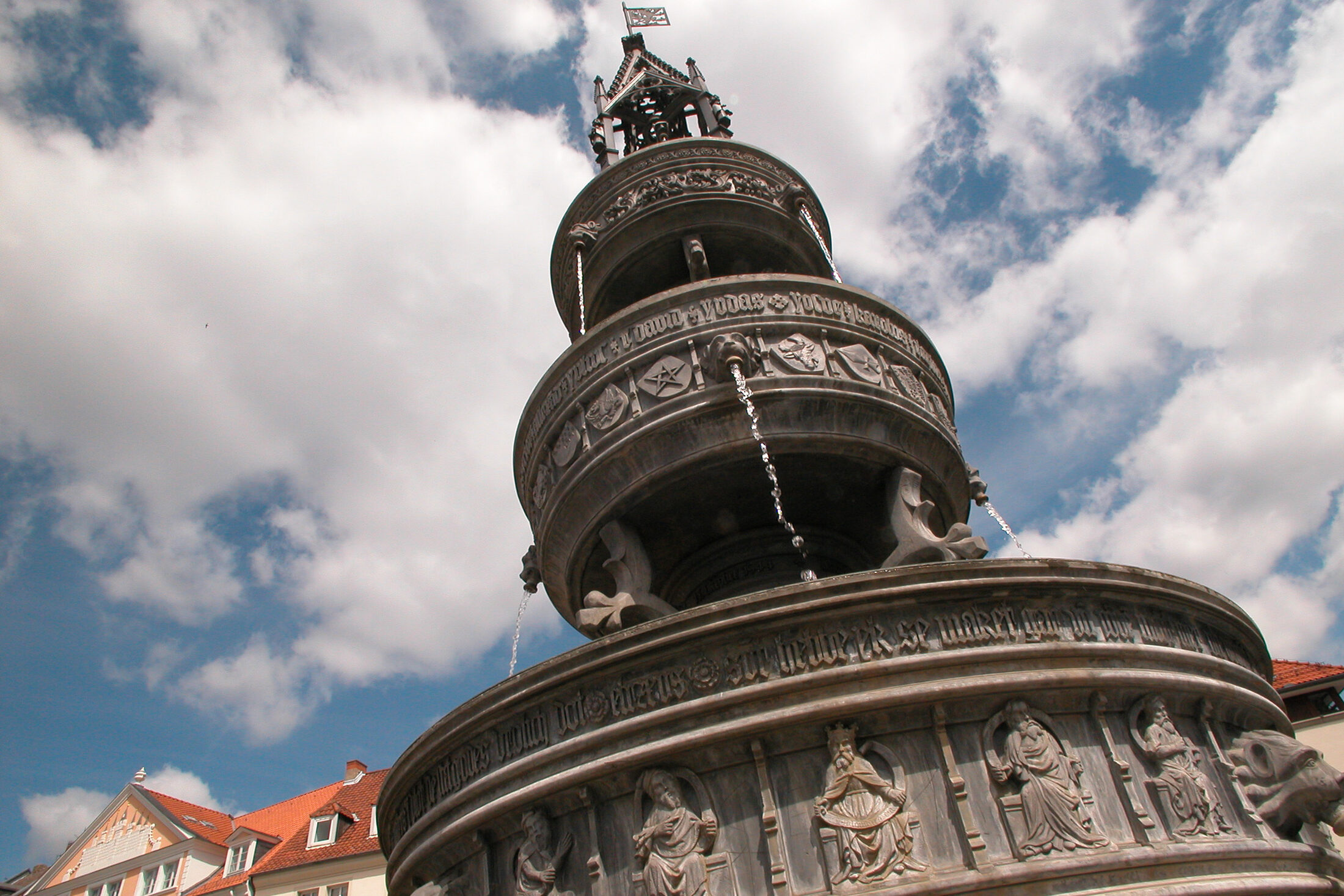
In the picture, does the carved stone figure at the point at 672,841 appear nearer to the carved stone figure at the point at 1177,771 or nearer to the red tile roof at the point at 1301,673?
the carved stone figure at the point at 1177,771

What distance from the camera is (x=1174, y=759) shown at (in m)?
6.54

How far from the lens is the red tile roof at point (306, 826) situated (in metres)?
26.3

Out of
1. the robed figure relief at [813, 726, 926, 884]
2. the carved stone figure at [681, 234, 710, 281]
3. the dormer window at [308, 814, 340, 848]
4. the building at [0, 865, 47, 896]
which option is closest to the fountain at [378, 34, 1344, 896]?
the robed figure relief at [813, 726, 926, 884]

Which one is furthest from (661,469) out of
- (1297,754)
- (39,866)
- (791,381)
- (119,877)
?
(39,866)

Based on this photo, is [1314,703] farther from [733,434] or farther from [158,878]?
[158,878]

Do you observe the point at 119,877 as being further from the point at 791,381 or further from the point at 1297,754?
the point at 1297,754

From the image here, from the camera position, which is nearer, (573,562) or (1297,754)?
(1297,754)

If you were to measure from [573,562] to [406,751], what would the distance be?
3.73m

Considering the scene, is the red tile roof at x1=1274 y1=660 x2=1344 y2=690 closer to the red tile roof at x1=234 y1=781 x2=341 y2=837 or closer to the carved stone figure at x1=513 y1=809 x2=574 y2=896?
the carved stone figure at x1=513 y1=809 x2=574 y2=896

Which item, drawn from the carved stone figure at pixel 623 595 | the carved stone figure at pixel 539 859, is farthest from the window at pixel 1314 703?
the carved stone figure at pixel 539 859

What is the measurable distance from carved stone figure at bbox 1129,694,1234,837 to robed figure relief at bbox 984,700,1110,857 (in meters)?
0.63

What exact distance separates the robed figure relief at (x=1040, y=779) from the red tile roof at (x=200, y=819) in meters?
33.2

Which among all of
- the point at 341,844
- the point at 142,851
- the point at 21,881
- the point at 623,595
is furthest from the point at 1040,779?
the point at 21,881

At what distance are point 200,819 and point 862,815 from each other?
35.8 metres
